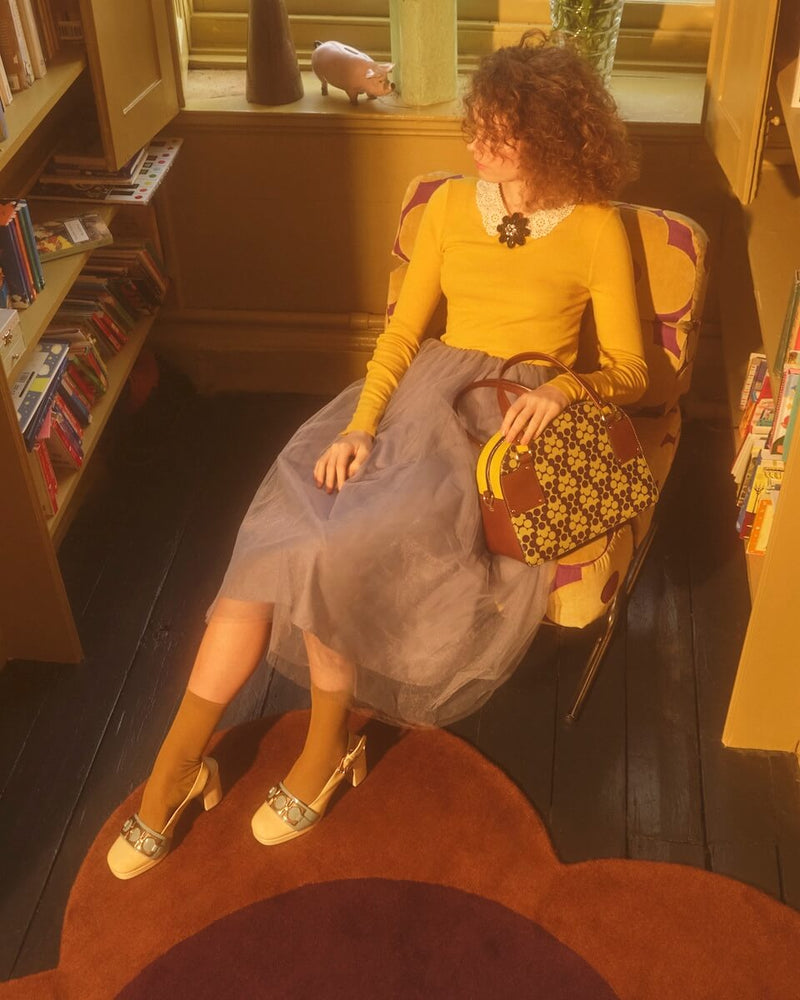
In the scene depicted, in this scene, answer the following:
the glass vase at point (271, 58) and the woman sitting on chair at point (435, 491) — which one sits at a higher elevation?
the glass vase at point (271, 58)

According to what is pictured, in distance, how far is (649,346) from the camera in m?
2.07

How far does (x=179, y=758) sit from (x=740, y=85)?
157cm

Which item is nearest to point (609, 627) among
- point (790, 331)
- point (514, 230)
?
point (790, 331)

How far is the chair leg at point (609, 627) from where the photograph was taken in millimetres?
2016

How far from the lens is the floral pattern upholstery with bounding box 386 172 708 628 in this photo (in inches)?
71.8

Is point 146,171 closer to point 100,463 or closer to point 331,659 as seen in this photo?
point 100,463

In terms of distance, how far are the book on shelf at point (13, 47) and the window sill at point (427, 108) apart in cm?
63

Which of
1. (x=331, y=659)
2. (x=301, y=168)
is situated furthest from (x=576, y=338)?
(x=301, y=168)

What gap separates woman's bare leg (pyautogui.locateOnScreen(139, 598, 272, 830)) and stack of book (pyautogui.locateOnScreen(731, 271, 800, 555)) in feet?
2.88

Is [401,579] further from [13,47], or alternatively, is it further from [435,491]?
[13,47]

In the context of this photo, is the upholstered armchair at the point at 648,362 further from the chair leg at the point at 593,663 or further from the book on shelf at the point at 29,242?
the book on shelf at the point at 29,242

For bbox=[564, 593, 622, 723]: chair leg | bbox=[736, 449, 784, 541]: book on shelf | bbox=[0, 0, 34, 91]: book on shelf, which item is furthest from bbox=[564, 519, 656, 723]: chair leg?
bbox=[0, 0, 34, 91]: book on shelf

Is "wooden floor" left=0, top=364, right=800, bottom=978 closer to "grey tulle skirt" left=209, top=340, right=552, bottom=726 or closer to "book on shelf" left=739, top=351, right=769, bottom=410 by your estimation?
"grey tulle skirt" left=209, top=340, right=552, bottom=726

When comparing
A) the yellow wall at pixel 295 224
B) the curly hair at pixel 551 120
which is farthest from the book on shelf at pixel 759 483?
the yellow wall at pixel 295 224
